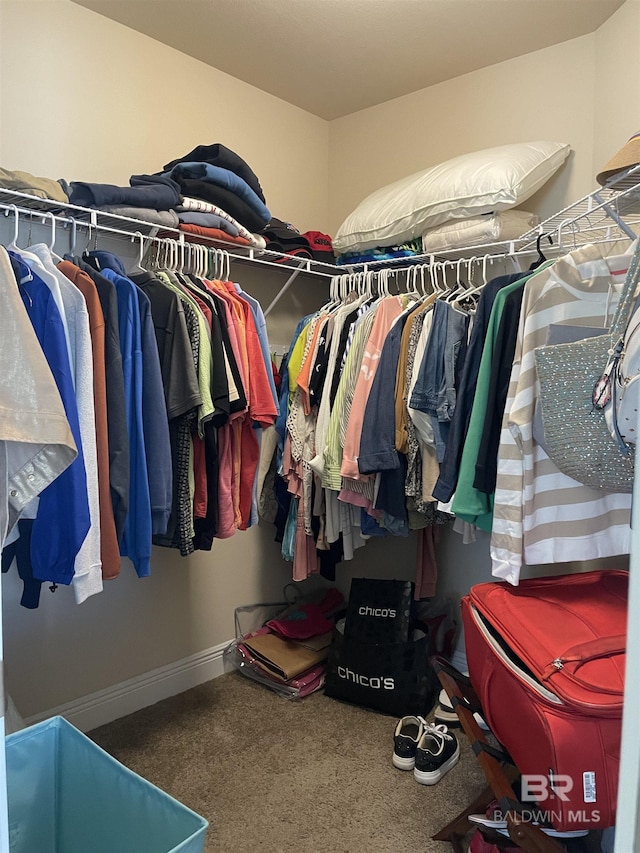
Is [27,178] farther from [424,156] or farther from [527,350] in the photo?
[424,156]

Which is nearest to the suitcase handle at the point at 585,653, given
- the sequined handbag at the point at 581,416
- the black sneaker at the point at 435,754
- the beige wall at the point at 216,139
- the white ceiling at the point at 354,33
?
the sequined handbag at the point at 581,416

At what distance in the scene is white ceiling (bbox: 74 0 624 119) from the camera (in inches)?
83.7

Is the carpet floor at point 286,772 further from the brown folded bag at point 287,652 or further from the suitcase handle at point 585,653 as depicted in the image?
the suitcase handle at point 585,653

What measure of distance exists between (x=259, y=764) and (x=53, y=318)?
1568 millimetres

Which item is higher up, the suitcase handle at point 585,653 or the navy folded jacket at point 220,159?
the navy folded jacket at point 220,159

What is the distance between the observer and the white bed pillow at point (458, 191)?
2.10 meters

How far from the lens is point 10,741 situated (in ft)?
4.19

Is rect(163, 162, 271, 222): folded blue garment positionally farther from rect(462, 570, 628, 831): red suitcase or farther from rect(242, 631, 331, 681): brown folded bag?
rect(242, 631, 331, 681): brown folded bag

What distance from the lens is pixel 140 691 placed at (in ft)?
7.91

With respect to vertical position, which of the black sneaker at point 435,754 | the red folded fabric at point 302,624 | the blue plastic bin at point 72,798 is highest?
the blue plastic bin at point 72,798

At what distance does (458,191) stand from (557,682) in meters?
1.60

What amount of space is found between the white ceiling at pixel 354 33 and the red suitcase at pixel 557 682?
74.4 inches

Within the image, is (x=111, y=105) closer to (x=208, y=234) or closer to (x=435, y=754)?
(x=208, y=234)

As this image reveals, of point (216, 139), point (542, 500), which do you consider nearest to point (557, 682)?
point (542, 500)
